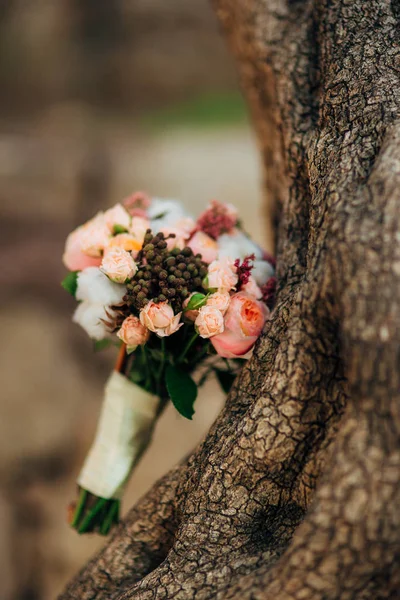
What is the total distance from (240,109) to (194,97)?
1.91 ft

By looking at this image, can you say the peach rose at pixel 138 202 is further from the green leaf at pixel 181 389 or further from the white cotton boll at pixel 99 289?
the green leaf at pixel 181 389

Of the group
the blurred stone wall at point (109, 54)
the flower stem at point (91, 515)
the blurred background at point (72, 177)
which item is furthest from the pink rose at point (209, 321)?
the blurred stone wall at point (109, 54)

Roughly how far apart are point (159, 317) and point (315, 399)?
0.28 meters

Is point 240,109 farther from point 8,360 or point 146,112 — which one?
point 8,360

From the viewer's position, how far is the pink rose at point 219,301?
97cm

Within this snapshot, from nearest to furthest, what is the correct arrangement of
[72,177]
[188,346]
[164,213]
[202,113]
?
[188,346] < [164,213] < [72,177] < [202,113]

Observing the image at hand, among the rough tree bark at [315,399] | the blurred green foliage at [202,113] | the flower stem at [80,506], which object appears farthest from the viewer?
the blurred green foliage at [202,113]

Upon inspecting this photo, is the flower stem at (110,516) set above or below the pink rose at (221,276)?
below

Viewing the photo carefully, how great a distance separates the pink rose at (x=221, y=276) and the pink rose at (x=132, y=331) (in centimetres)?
14

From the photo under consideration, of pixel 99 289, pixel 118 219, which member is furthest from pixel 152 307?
pixel 118 219

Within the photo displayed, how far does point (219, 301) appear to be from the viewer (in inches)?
38.2

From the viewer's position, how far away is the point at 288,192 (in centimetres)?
114

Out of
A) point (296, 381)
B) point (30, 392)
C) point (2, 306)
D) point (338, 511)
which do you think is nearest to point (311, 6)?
point (296, 381)

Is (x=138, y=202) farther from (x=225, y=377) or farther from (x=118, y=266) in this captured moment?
(x=225, y=377)
